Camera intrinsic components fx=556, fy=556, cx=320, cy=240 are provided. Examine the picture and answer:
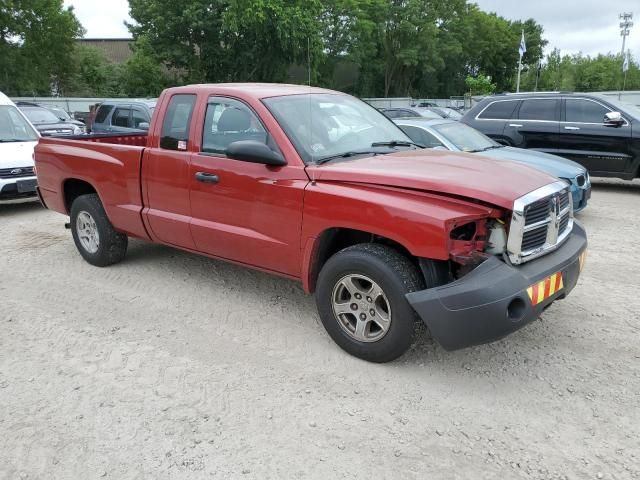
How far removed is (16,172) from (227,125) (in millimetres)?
5759

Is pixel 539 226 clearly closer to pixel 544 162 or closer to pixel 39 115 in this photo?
pixel 544 162

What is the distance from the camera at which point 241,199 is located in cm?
427

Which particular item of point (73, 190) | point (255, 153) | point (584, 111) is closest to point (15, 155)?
point (73, 190)

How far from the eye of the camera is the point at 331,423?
314cm

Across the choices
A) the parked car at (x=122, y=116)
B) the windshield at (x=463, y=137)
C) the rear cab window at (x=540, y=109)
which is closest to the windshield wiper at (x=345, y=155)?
the windshield at (x=463, y=137)

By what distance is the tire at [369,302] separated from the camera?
3.42 meters

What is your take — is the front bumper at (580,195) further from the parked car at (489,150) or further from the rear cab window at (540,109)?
the rear cab window at (540,109)

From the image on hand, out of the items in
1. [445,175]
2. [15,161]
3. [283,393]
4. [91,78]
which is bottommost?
[283,393]

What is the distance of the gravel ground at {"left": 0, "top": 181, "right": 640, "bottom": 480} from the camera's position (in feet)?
9.30

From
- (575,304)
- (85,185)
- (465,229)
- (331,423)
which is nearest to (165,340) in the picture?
(331,423)

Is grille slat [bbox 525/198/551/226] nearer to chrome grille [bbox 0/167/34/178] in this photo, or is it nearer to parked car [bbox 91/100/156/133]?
chrome grille [bbox 0/167/34/178]

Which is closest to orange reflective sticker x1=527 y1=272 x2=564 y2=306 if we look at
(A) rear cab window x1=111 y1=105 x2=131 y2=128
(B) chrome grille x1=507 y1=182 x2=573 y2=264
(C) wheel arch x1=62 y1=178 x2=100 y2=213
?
(B) chrome grille x1=507 y1=182 x2=573 y2=264

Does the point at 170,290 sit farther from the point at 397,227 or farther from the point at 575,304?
the point at 575,304

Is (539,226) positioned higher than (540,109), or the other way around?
(540,109)
